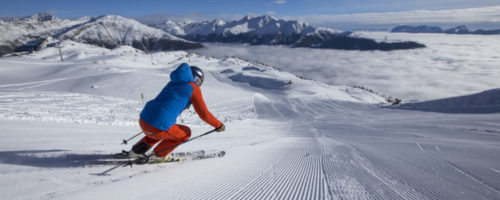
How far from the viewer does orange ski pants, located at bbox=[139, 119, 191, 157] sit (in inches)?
136

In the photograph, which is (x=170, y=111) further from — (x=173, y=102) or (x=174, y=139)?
(x=174, y=139)

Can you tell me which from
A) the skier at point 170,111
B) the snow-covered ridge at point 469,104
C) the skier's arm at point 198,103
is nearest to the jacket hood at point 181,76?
the skier at point 170,111

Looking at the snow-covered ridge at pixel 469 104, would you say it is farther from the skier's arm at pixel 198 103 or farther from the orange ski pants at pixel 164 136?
the orange ski pants at pixel 164 136

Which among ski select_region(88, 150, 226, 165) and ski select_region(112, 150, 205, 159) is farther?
ski select_region(112, 150, 205, 159)

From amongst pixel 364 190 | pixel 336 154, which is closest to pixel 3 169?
pixel 364 190

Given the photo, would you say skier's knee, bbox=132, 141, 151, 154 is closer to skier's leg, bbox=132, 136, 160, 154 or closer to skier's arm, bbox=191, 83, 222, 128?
skier's leg, bbox=132, 136, 160, 154

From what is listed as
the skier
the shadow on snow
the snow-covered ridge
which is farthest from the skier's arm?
the snow-covered ridge

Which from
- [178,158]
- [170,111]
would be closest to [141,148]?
[178,158]

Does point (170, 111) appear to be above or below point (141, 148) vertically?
above

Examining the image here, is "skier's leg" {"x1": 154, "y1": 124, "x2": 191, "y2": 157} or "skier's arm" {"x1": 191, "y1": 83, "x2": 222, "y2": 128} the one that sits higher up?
"skier's arm" {"x1": 191, "y1": 83, "x2": 222, "y2": 128}

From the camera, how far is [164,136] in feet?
11.6

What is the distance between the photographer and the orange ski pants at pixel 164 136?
11.3 ft

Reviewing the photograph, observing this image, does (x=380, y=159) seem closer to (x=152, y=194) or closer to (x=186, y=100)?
(x=186, y=100)

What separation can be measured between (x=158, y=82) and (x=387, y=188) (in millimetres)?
23545
